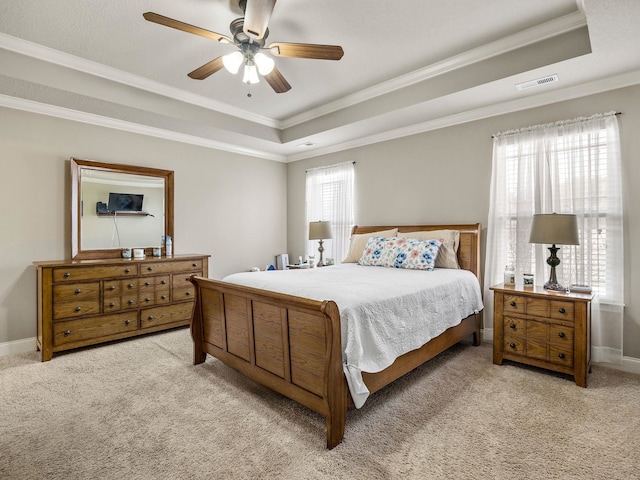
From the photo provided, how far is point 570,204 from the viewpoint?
3018mm

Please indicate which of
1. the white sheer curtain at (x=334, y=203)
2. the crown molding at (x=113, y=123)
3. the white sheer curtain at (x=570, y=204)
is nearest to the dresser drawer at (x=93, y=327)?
the crown molding at (x=113, y=123)

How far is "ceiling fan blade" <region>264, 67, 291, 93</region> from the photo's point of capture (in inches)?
107

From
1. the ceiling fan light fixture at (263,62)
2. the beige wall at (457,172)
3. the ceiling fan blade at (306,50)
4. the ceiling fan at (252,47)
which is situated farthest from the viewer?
the beige wall at (457,172)

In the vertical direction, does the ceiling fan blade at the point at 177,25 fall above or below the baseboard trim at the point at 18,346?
above

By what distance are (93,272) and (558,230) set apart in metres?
4.22

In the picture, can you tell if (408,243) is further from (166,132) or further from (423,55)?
(166,132)

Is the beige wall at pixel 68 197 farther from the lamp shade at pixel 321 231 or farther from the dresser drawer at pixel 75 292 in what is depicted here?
the lamp shade at pixel 321 231

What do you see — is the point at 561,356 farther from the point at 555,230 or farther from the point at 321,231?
the point at 321,231

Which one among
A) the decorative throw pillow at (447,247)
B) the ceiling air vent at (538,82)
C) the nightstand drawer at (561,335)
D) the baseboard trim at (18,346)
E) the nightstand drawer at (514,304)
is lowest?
the baseboard trim at (18,346)

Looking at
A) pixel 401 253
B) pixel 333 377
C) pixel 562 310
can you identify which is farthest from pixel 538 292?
pixel 333 377

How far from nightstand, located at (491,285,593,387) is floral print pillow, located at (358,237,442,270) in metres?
0.68

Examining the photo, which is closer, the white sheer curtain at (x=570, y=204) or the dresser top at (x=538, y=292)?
the dresser top at (x=538, y=292)

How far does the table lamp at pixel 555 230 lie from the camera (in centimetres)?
268

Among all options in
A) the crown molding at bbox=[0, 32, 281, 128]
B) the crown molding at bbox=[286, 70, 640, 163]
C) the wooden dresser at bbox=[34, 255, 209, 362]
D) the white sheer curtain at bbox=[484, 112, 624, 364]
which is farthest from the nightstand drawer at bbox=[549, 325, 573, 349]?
the crown molding at bbox=[0, 32, 281, 128]
